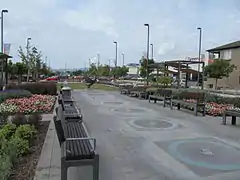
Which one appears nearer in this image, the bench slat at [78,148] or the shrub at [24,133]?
the bench slat at [78,148]

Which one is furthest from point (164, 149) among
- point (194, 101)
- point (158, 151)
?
point (194, 101)

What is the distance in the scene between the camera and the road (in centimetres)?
567

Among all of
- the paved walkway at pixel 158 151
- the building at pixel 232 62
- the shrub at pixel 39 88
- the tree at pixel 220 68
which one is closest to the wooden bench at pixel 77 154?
the paved walkway at pixel 158 151

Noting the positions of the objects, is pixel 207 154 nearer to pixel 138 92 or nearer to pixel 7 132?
pixel 7 132

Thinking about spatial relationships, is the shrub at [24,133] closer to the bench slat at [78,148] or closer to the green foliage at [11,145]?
the green foliage at [11,145]

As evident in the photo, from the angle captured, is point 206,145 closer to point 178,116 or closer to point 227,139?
point 227,139

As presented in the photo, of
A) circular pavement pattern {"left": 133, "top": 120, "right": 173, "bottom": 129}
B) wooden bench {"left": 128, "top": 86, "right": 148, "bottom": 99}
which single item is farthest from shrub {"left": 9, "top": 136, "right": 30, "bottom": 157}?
wooden bench {"left": 128, "top": 86, "right": 148, "bottom": 99}

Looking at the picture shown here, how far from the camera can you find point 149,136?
349 inches

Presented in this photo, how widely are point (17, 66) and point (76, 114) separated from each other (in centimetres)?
4584

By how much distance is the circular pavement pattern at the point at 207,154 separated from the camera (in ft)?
20.6

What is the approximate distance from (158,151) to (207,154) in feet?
3.50

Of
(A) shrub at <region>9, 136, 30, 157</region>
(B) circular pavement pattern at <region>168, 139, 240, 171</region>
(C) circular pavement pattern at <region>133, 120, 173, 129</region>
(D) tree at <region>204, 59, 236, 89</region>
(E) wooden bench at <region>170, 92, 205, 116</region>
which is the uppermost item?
(D) tree at <region>204, 59, 236, 89</region>

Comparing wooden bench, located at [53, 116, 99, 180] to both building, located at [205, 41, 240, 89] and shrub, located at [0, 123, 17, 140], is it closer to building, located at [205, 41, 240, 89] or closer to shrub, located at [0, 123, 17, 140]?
shrub, located at [0, 123, 17, 140]

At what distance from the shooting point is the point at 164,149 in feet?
24.4
